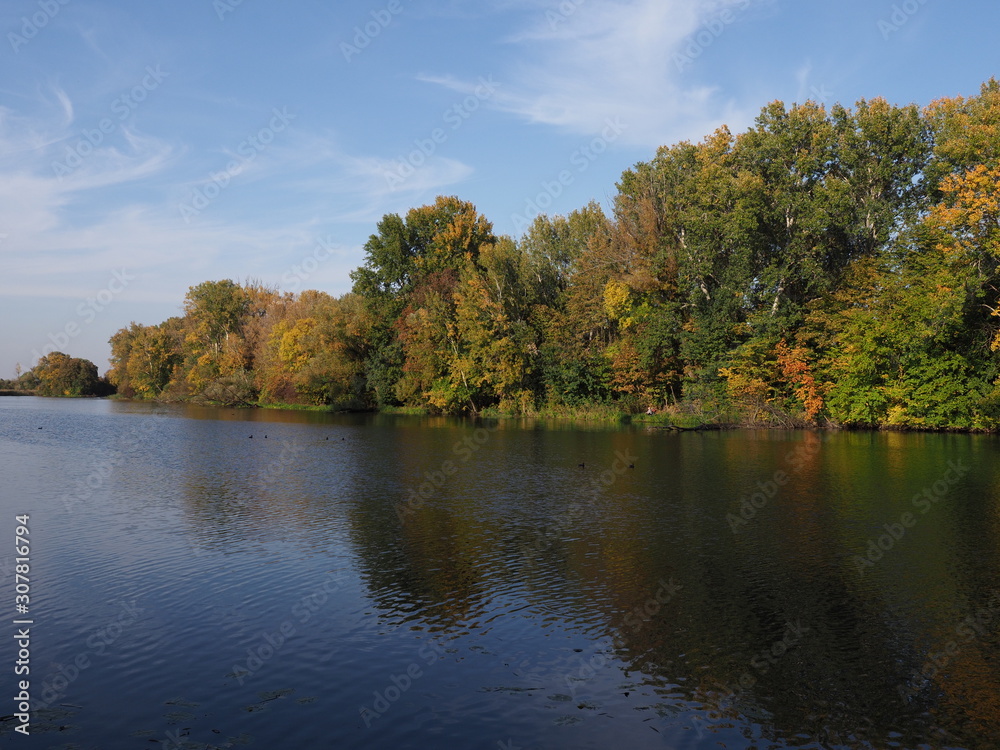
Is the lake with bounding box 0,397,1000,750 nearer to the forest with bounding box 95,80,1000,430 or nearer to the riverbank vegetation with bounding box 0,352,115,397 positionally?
the forest with bounding box 95,80,1000,430

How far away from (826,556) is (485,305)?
53.5 m

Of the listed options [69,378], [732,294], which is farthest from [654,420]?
[69,378]

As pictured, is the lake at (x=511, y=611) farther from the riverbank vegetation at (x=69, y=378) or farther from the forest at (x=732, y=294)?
the riverbank vegetation at (x=69, y=378)

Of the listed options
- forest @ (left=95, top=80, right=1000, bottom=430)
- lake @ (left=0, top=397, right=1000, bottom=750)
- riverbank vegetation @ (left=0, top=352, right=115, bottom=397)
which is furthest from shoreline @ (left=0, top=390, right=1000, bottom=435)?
riverbank vegetation @ (left=0, top=352, right=115, bottom=397)

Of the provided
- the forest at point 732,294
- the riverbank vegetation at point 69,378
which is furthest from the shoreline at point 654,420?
the riverbank vegetation at point 69,378

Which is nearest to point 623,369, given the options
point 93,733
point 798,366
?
point 798,366

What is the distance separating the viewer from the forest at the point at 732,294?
44469mm

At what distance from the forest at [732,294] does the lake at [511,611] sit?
2010 cm

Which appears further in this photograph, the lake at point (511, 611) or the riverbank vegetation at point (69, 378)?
the riverbank vegetation at point (69, 378)

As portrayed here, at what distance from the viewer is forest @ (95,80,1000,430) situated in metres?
44.5

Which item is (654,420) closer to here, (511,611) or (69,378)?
(511,611)

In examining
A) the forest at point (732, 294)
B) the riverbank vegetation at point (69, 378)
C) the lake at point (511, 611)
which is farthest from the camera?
the riverbank vegetation at point (69, 378)

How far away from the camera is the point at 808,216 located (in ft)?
160

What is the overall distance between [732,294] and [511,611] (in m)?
46.3
